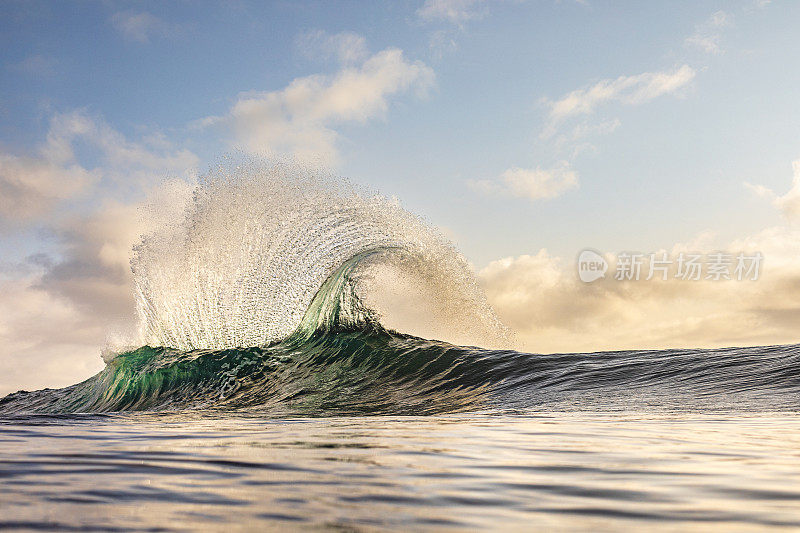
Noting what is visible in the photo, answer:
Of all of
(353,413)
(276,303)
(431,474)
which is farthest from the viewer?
(276,303)

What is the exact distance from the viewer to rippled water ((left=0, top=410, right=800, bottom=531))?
156 centimetres

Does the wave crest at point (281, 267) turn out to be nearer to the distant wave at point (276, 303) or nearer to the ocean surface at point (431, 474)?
the distant wave at point (276, 303)

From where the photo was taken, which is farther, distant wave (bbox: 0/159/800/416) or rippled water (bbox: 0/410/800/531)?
distant wave (bbox: 0/159/800/416)

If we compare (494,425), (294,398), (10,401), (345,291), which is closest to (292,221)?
(345,291)

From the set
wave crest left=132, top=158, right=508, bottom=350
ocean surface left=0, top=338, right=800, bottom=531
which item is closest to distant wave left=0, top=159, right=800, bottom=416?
wave crest left=132, top=158, right=508, bottom=350

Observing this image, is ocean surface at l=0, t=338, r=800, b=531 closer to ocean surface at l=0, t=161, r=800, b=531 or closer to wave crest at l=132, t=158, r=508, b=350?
ocean surface at l=0, t=161, r=800, b=531

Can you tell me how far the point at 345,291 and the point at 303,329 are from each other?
4.28ft

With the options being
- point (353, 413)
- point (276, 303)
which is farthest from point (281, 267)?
point (353, 413)

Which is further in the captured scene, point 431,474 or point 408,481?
point 431,474

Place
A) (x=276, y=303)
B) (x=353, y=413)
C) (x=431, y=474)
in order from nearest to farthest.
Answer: (x=431, y=474) → (x=353, y=413) → (x=276, y=303)

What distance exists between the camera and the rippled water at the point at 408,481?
1564 mm

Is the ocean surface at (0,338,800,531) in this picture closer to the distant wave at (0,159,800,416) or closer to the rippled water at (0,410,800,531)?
the rippled water at (0,410,800,531)

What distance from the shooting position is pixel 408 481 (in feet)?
6.83

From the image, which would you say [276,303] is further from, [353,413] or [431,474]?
[431,474]
